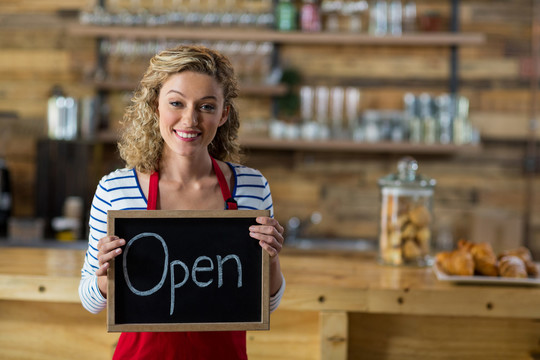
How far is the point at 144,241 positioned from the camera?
1.43 m

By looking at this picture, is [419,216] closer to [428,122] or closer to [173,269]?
[173,269]

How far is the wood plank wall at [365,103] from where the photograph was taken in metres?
A: 4.26

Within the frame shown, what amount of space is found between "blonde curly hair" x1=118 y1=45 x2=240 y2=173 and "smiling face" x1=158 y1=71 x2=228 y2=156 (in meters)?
0.02

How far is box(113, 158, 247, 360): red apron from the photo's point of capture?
5.12 ft

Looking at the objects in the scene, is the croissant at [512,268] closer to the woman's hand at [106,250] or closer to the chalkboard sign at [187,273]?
the chalkboard sign at [187,273]

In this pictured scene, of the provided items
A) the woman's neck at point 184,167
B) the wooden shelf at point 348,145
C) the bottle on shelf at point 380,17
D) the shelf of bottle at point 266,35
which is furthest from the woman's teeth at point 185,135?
the bottle on shelf at point 380,17

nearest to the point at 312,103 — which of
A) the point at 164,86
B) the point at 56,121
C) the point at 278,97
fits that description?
the point at 278,97

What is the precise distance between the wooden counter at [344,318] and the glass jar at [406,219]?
0.09 meters

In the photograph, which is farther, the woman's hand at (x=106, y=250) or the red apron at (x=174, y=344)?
the red apron at (x=174, y=344)

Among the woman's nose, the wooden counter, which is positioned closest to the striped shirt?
the woman's nose

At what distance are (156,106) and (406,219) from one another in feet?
3.40

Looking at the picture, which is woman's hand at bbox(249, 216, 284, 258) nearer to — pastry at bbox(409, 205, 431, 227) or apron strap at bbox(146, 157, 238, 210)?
apron strap at bbox(146, 157, 238, 210)

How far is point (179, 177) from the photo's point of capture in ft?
5.28

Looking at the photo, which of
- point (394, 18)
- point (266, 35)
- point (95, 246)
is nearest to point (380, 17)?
point (394, 18)
